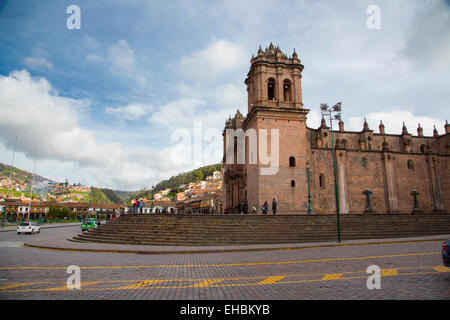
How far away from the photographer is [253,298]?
5.57 metres

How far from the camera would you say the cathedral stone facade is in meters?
29.8

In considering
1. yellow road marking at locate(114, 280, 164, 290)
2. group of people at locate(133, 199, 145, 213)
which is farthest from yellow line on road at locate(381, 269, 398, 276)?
group of people at locate(133, 199, 145, 213)

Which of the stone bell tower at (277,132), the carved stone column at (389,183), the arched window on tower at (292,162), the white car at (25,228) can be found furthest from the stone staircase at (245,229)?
the white car at (25,228)

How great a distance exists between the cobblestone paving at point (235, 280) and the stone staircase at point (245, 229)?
24.5ft

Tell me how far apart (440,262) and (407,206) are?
104ft

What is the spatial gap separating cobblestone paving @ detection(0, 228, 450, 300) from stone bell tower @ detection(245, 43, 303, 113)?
23.3 metres

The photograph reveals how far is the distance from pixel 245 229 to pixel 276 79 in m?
19.7

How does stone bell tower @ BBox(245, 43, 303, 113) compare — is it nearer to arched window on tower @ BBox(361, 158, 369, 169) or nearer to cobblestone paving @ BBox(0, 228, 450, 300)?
arched window on tower @ BBox(361, 158, 369, 169)

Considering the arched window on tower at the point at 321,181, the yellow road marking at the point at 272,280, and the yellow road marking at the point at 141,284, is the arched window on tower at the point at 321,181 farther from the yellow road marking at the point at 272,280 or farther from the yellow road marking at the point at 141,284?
the yellow road marking at the point at 141,284

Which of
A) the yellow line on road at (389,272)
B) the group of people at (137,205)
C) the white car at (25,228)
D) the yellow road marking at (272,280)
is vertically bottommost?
the white car at (25,228)

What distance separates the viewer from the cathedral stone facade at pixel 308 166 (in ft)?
97.7

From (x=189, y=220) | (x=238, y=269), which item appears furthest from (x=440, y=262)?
(x=189, y=220)
